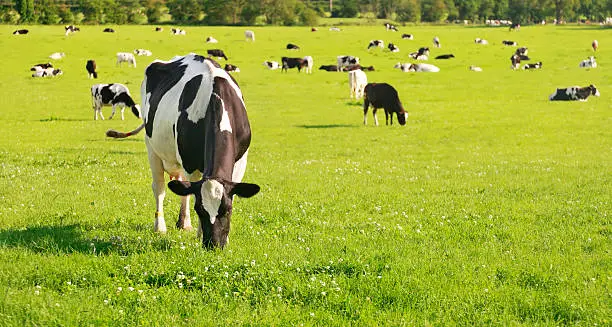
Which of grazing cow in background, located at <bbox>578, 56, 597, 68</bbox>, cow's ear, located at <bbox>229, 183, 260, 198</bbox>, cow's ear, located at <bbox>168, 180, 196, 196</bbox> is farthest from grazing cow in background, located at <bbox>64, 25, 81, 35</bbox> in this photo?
cow's ear, located at <bbox>229, 183, 260, 198</bbox>

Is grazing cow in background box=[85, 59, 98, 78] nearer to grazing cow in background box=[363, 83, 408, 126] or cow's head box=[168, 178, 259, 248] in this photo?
grazing cow in background box=[363, 83, 408, 126]

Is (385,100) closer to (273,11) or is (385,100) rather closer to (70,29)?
(70,29)

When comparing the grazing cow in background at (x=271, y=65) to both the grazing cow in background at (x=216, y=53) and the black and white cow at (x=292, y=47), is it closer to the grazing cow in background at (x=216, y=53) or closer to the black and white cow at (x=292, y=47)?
the grazing cow in background at (x=216, y=53)

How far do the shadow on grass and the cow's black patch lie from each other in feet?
7.21

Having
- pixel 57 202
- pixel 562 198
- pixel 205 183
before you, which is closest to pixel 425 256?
pixel 205 183

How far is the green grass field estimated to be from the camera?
276 inches

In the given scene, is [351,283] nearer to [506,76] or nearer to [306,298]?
[306,298]

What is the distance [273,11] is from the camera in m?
138

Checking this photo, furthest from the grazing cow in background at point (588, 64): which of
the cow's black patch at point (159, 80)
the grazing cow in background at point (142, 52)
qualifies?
the cow's black patch at point (159, 80)

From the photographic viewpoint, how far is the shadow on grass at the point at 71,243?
9.01 meters

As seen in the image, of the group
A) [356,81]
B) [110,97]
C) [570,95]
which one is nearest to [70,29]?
[356,81]

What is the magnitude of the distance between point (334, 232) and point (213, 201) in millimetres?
2726

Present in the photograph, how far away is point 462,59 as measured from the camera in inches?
2815

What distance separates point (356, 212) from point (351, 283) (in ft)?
14.9
